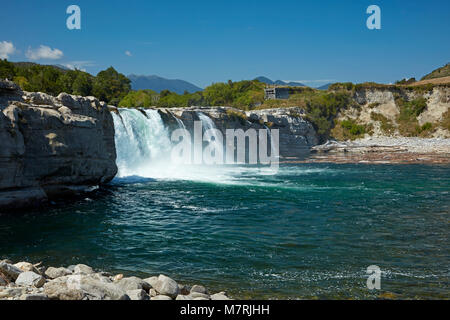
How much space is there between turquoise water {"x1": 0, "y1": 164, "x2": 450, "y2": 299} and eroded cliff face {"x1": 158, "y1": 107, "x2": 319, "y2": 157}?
69.0ft

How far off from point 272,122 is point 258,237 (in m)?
48.0

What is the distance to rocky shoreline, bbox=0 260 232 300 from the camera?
26.0ft

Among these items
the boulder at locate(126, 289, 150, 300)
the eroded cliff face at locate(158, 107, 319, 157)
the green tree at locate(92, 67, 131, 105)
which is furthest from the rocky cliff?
the boulder at locate(126, 289, 150, 300)

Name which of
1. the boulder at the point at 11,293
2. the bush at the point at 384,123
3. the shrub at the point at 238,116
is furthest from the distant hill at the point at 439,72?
the boulder at the point at 11,293

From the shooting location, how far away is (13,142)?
771 inches

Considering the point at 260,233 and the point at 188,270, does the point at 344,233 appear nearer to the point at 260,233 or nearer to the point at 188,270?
the point at 260,233

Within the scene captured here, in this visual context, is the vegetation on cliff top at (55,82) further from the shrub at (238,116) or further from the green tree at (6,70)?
the shrub at (238,116)

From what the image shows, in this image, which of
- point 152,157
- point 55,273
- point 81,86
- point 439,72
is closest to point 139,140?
point 152,157

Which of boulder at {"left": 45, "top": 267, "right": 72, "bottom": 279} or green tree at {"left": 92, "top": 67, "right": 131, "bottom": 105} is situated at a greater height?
green tree at {"left": 92, "top": 67, "right": 131, "bottom": 105}

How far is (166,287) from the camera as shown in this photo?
372 inches

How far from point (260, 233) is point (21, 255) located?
9525 millimetres

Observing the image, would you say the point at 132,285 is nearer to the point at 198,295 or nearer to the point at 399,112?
the point at 198,295

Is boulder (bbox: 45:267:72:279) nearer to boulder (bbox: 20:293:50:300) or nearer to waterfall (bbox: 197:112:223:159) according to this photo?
boulder (bbox: 20:293:50:300)
